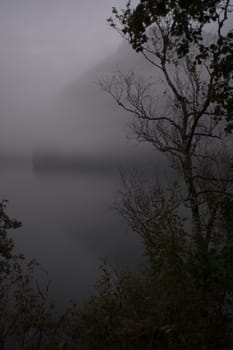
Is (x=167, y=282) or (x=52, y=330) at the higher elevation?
(x=167, y=282)

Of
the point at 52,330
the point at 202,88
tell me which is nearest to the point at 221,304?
the point at 202,88

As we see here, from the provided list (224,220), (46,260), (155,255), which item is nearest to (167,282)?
(155,255)

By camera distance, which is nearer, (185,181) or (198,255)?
(198,255)

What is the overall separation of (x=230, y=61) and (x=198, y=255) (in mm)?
2382

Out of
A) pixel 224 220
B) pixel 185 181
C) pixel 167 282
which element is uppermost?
pixel 185 181

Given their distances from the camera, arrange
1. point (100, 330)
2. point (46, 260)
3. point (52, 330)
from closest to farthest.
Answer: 1. point (100, 330)
2. point (52, 330)
3. point (46, 260)

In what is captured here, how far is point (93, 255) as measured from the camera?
38375 millimetres

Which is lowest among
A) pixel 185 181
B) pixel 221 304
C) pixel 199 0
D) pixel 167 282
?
pixel 221 304

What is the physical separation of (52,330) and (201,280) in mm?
5049

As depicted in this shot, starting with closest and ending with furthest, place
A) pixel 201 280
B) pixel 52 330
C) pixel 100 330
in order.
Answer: pixel 201 280
pixel 100 330
pixel 52 330

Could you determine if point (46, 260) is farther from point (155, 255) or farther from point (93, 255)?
point (155, 255)

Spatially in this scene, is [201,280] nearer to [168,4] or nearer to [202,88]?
[168,4]

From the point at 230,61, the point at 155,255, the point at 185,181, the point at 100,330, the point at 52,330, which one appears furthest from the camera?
the point at 52,330

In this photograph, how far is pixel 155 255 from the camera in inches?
139
